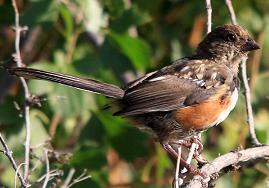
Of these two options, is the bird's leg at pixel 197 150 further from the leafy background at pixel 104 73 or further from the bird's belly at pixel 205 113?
the leafy background at pixel 104 73

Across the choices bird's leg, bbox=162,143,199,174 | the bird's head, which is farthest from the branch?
the bird's head

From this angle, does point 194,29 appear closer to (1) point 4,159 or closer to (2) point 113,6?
(2) point 113,6

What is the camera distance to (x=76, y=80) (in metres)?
5.27

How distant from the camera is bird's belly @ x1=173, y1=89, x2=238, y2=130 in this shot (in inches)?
216

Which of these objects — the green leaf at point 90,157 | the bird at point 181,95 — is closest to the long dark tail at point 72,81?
the bird at point 181,95

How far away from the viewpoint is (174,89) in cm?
571

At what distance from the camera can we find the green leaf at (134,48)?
621 cm

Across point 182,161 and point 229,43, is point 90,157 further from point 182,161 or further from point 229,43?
point 229,43

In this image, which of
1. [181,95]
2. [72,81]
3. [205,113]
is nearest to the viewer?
[72,81]

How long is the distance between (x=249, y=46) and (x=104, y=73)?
3.91ft

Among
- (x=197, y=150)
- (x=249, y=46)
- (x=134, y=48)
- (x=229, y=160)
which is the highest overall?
(x=134, y=48)

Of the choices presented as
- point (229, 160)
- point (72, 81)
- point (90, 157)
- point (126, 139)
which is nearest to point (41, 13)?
point (72, 81)

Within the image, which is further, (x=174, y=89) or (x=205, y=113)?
(x=174, y=89)

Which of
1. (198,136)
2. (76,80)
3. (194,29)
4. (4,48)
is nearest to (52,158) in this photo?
(76,80)
